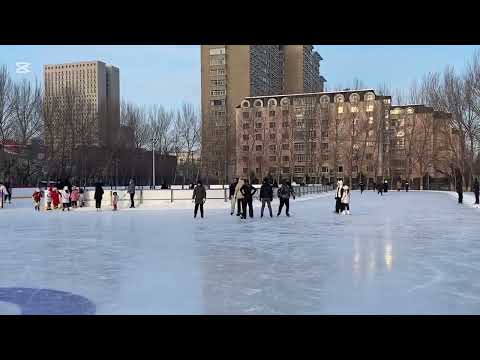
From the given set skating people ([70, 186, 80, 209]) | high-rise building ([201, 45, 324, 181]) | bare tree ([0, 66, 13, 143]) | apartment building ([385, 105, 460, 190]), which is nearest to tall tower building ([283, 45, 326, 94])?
high-rise building ([201, 45, 324, 181])

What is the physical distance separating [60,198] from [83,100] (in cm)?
2905

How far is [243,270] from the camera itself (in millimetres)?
6402

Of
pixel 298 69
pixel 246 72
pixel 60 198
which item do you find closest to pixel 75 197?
pixel 60 198

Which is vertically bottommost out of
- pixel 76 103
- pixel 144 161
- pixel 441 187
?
pixel 441 187

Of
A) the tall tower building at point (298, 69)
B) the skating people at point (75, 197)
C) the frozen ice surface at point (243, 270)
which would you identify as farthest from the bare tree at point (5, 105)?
the tall tower building at point (298, 69)

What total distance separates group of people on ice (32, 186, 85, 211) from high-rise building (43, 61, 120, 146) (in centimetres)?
2452

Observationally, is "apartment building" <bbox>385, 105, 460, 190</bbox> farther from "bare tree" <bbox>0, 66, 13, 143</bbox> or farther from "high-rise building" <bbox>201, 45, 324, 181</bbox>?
"bare tree" <bbox>0, 66, 13, 143</bbox>

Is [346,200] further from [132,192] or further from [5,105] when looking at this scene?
[5,105]

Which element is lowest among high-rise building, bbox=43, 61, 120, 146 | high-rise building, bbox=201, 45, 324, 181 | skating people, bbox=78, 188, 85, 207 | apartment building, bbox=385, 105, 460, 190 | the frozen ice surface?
the frozen ice surface

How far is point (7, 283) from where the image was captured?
566cm

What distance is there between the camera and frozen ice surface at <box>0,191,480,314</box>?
4.54m
